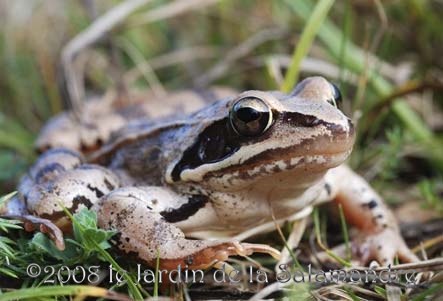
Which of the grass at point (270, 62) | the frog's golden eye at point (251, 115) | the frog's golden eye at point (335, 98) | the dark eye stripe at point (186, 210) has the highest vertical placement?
the grass at point (270, 62)

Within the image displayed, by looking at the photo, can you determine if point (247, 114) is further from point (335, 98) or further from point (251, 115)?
point (335, 98)

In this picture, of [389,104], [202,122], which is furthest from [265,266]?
[389,104]

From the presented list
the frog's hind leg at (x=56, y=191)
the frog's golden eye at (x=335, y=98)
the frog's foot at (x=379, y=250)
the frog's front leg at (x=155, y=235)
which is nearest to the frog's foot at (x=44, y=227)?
the frog's hind leg at (x=56, y=191)

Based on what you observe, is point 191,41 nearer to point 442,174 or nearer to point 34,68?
point 34,68

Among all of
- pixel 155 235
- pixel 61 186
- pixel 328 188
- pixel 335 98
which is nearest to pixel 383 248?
pixel 328 188

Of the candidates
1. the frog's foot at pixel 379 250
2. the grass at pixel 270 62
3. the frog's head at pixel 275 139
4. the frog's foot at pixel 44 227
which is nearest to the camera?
the frog's foot at pixel 44 227

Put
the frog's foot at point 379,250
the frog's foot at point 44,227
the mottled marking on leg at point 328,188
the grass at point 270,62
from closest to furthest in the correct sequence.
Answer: the frog's foot at point 44,227 < the frog's foot at point 379,250 < the mottled marking on leg at point 328,188 < the grass at point 270,62

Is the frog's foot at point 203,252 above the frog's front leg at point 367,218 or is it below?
below

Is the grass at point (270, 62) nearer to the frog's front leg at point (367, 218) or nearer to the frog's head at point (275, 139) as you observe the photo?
the frog's front leg at point (367, 218)
